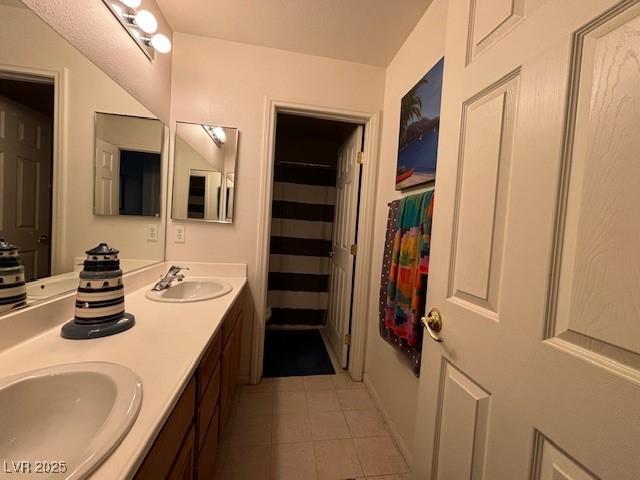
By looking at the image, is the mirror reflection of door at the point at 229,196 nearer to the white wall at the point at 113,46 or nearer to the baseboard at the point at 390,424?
the white wall at the point at 113,46

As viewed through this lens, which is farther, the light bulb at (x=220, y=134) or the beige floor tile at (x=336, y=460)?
Result: the light bulb at (x=220, y=134)

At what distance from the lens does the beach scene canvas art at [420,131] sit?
1195 mm

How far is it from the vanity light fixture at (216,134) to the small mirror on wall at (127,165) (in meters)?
0.28

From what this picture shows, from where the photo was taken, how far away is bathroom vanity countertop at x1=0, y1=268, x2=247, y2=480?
1.47 ft

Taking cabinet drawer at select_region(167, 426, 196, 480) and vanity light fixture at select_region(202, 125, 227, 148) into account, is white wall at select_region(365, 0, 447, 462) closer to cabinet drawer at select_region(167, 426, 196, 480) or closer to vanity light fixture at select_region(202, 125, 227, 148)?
cabinet drawer at select_region(167, 426, 196, 480)

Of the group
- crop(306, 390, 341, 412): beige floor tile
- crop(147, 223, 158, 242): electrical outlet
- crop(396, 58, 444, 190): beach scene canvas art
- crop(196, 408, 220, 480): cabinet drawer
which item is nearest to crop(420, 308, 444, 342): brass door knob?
crop(396, 58, 444, 190): beach scene canvas art

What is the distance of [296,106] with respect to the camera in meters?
1.80

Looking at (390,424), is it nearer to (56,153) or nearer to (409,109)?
(409,109)

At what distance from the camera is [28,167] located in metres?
0.77

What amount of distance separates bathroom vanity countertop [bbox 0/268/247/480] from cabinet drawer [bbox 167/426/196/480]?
0.22 meters

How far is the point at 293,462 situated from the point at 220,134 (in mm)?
1989

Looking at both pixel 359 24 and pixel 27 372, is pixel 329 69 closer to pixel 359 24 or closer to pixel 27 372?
pixel 359 24

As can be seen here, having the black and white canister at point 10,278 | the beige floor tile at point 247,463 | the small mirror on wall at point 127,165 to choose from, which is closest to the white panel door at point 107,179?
the small mirror on wall at point 127,165

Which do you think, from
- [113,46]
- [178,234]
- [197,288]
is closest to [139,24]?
[113,46]
